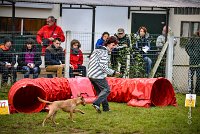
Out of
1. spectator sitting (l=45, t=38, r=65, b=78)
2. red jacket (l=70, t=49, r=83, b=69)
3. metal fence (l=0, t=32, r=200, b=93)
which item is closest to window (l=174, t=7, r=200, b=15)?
metal fence (l=0, t=32, r=200, b=93)

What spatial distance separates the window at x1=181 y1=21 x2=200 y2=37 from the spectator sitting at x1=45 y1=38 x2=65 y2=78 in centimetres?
710

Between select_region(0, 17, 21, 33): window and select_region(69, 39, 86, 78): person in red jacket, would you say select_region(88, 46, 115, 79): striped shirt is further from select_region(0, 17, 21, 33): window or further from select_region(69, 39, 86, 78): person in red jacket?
select_region(0, 17, 21, 33): window

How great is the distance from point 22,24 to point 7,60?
499 cm

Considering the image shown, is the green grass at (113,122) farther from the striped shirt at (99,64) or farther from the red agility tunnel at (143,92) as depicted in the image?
the striped shirt at (99,64)

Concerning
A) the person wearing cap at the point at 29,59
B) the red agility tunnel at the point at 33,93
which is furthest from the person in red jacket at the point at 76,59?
the red agility tunnel at the point at 33,93

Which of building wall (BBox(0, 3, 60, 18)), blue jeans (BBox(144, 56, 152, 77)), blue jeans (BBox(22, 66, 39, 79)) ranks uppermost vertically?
building wall (BBox(0, 3, 60, 18))

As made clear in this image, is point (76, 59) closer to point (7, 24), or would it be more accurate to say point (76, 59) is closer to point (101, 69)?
point (101, 69)

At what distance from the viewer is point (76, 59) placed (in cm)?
1938

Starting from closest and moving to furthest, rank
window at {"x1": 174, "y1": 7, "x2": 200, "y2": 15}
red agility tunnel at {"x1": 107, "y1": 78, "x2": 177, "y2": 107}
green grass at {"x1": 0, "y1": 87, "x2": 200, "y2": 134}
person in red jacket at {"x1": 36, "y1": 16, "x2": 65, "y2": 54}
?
green grass at {"x1": 0, "y1": 87, "x2": 200, "y2": 134}
red agility tunnel at {"x1": 107, "y1": 78, "x2": 177, "y2": 107}
person in red jacket at {"x1": 36, "y1": 16, "x2": 65, "y2": 54}
window at {"x1": 174, "y1": 7, "x2": 200, "y2": 15}

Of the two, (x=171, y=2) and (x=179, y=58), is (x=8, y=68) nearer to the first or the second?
(x=179, y=58)

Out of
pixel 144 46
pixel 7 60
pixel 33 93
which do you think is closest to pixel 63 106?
pixel 33 93

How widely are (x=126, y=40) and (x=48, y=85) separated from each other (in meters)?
4.56

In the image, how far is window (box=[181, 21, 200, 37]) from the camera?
24297mm

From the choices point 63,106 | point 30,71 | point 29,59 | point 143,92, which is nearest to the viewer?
point 63,106
